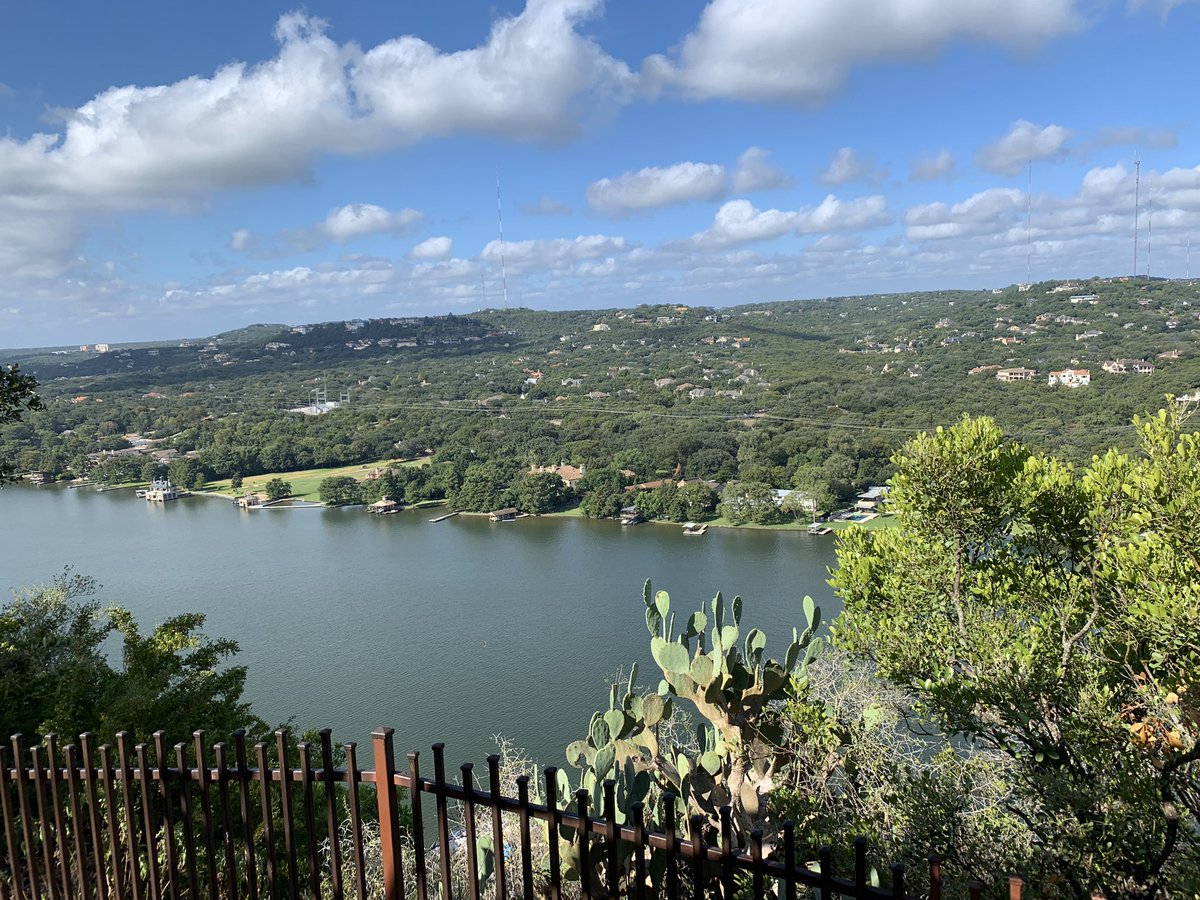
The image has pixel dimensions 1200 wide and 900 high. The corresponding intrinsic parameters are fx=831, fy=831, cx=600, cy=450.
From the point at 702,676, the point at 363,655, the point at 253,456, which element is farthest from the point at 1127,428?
the point at 253,456

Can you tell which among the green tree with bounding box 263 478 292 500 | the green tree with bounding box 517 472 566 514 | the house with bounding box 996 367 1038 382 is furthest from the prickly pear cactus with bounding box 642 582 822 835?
the house with bounding box 996 367 1038 382

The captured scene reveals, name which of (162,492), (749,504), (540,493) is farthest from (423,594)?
(162,492)

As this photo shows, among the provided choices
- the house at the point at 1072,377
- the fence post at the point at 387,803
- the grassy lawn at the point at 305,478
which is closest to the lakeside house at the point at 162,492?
the grassy lawn at the point at 305,478

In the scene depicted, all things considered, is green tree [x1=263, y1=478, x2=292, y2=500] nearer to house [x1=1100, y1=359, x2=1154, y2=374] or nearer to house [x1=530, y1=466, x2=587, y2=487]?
house [x1=530, y1=466, x2=587, y2=487]

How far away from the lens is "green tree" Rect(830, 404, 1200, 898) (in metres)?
2.48

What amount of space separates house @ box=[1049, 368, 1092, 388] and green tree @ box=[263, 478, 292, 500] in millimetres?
29301

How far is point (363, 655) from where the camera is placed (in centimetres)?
1330

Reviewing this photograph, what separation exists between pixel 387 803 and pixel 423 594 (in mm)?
16053

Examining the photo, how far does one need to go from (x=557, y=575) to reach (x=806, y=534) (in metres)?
7.40

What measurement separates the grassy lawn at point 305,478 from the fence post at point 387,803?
3005 centimetres

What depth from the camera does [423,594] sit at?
671 inches

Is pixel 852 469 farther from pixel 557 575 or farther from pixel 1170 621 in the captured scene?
pixel 1170 621

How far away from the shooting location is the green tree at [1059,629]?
248 centimetres

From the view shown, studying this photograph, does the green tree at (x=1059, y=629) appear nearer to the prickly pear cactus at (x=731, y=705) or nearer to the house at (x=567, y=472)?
the prickly pear cactus at (x=731, y=705)
